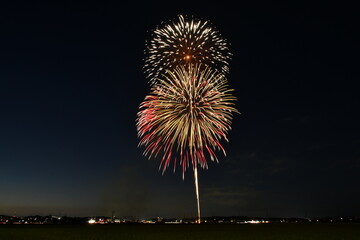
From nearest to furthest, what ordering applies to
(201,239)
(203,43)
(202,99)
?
(201,239) < (203,43) < (202,99)

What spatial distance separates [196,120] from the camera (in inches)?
1654

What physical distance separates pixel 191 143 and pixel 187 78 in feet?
24.5

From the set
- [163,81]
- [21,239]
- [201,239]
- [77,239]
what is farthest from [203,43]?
[21,239]

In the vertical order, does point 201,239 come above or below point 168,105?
below

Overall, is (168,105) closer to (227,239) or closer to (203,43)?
(203,43)

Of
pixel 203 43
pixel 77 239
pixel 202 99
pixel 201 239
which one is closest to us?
pixel 201 239

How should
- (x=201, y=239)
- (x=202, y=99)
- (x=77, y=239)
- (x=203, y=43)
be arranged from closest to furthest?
(x=201, y=239) < (x=77, y=239) < (x=203, y=43) < (x=202, y=99)

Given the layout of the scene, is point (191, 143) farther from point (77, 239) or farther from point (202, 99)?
point (77, 239)

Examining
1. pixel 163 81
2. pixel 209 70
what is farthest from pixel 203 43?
pixel 163 81

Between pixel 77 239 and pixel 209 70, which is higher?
pixel 209 70

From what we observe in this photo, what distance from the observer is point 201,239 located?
1283 inches

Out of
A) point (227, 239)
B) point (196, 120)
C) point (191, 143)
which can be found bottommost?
point (227, 239)

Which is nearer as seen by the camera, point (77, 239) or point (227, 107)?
point (77, 239)

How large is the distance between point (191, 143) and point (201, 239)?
11594mm
